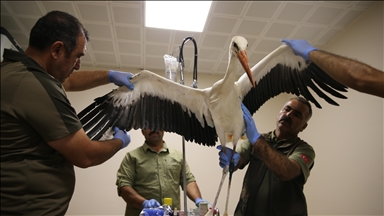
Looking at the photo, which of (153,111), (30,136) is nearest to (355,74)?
(153,111)

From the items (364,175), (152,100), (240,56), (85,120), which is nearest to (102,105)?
(85,120)

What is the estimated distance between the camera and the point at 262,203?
59.4 inches

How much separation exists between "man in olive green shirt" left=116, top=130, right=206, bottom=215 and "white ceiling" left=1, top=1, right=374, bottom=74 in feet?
2.80

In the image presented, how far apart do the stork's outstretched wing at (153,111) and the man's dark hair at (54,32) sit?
387 millimetres

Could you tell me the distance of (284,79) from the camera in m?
1.45

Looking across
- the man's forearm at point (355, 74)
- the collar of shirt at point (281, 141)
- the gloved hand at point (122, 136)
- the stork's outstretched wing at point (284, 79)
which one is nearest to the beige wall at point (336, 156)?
the collar of shirt at point (281, 141)

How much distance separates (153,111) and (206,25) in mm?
1425

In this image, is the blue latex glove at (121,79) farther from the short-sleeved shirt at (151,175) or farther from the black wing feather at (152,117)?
the short-sleeved shirt at (151,175)

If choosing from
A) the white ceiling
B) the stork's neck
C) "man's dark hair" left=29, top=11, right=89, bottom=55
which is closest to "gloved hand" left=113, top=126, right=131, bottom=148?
"man's dark hair" left=29, top=11, right=89, bottom=55

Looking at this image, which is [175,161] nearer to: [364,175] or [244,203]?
[244,203]

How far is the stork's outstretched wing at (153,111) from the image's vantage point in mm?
1401

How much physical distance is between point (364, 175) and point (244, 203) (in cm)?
135

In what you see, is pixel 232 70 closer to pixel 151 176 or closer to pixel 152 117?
pixel 152 117

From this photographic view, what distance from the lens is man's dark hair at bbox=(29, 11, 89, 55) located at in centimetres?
106
